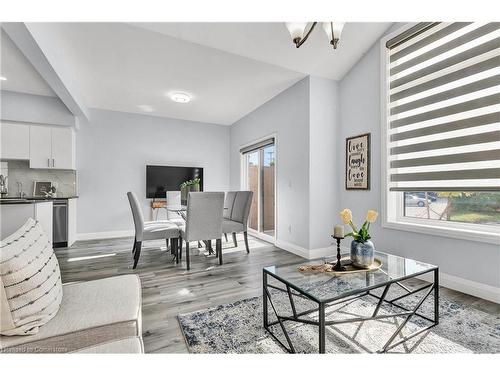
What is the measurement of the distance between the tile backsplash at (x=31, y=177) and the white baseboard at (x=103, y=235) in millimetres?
833

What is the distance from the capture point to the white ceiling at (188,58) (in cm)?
262

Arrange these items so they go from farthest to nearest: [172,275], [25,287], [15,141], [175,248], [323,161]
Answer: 1. [15,141]
2. [323,161]
3. [175,248]
4. [172,275]
5. [25,287]

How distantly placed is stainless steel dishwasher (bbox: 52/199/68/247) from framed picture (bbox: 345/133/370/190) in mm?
4577

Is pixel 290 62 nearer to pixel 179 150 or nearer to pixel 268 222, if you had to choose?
pixel 268 222

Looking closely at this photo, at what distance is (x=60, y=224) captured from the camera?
4031 millimetres

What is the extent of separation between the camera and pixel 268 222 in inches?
191

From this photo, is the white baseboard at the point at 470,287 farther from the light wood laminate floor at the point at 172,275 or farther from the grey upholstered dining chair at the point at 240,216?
the grey upholstered dining chair at the point at 240,216

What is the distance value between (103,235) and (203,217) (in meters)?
2.99

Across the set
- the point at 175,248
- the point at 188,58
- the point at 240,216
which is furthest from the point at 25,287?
the point at 240,216

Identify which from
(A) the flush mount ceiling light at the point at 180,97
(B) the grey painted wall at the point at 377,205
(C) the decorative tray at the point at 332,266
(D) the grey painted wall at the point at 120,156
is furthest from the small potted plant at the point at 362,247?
(D) the grey painted wall at the point at 120,156

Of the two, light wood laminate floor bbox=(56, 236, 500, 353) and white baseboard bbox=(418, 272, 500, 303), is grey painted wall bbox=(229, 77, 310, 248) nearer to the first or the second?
light wood laminate floor bbox=(56, 236, 500, 353)

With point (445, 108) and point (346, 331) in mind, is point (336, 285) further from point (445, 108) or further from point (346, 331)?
point (445, 108)

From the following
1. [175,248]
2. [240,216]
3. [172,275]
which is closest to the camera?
[172,275]

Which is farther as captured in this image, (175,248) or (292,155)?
(292,155)
